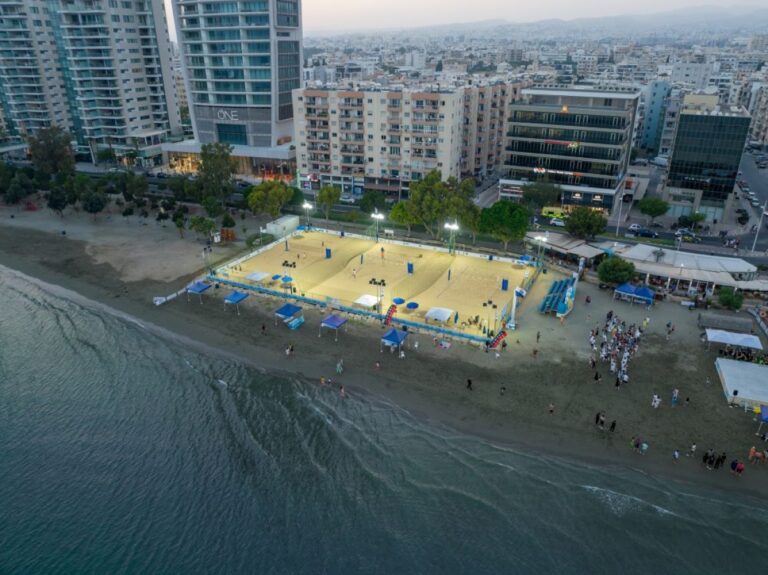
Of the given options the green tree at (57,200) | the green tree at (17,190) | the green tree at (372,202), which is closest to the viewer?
the green tree at (372,202)

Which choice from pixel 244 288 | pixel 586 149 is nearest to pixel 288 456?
pixel 244 288

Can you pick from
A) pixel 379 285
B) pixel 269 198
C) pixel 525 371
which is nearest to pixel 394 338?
pixel 525 371

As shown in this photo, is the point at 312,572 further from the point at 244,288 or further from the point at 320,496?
the point at 244,288

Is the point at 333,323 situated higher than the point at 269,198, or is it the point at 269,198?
the point at 269,198

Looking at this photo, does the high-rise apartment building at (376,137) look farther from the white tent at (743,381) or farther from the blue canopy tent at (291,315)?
the white tent at (743,381)

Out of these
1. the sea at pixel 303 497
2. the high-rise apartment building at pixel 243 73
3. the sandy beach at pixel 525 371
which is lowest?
the sea at pixel 303 497

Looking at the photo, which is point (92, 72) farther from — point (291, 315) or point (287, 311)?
point (291, 315)

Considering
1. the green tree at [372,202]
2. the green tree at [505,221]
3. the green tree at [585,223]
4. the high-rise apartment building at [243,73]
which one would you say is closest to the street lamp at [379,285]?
the green tree at [505,221]
